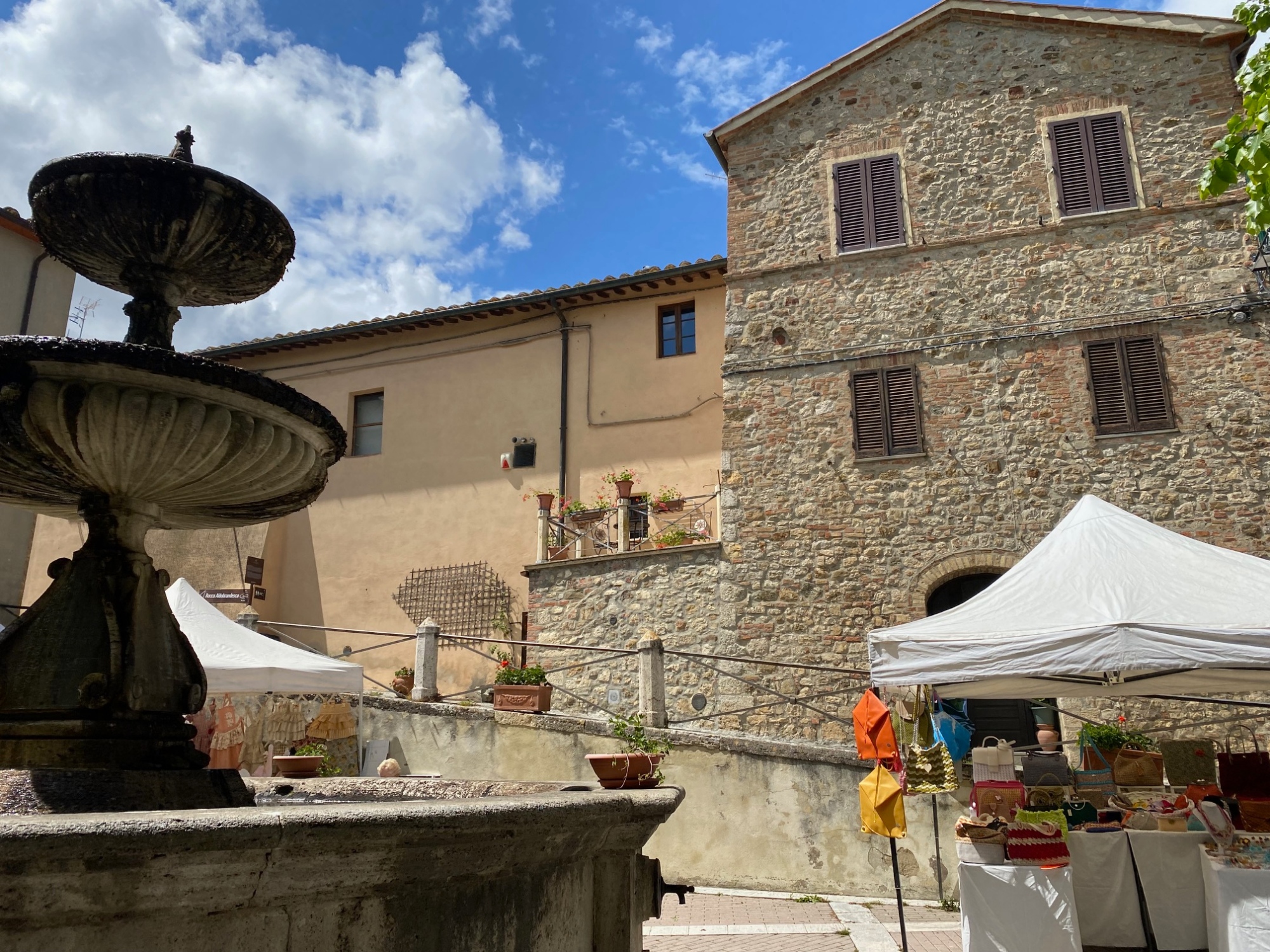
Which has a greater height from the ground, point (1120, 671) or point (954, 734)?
point (1120, 671)

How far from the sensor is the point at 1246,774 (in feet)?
20.0

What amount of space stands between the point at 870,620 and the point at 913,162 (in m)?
6.86

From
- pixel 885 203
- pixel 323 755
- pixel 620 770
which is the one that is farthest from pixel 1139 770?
pixel 323 755

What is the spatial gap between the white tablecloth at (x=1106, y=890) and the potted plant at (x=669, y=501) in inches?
347

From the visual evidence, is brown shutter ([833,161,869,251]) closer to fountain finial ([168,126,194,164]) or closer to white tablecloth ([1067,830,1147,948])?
white tablecloth ([1067,830,1147,948])

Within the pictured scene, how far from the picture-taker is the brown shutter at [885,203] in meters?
13.5

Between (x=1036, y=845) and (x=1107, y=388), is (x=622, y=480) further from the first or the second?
(x=1036, y=845)

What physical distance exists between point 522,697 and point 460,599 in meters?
5.87

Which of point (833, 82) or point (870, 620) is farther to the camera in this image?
point (833, 82)

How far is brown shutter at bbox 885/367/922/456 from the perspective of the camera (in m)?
12.6

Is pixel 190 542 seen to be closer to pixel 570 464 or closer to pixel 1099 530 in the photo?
pixel 570 464

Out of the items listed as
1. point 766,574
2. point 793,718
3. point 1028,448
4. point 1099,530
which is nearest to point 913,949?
point 1099,530

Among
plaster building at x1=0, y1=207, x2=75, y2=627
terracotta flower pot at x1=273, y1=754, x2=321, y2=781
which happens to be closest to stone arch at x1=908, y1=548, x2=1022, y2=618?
terracotta flower pot at x1=273, y1=754, x2=321, y2=781

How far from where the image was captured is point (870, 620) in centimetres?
1205
